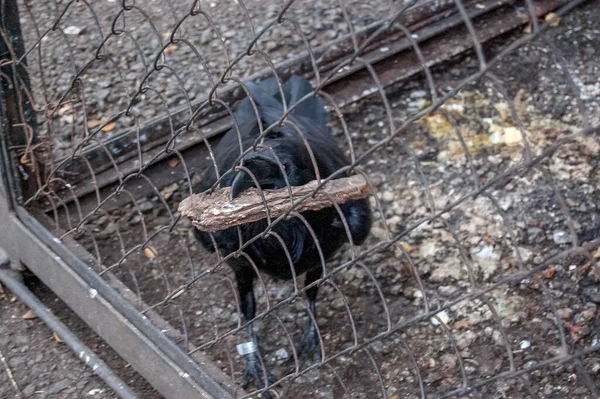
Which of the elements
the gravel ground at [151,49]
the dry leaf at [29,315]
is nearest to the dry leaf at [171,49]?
the gravel ground at [151,49]

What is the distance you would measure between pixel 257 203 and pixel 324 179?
231 millimetres

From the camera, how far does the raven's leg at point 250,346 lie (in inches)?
127

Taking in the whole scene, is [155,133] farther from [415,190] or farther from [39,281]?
[415,190]

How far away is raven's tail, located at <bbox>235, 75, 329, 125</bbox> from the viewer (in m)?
3.61

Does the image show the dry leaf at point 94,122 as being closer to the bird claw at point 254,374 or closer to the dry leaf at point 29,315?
the dry leaf at point 29,315

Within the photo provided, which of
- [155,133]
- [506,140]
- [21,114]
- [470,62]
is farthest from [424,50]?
[21,114]

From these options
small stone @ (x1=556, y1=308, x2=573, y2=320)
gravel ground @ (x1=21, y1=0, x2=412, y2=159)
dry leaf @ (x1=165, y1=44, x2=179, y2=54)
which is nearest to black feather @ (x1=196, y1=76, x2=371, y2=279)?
small stone @ (x1=556, y1=308, x2=573, y2=320)

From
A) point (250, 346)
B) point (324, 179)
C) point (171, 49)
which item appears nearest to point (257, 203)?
point (324, 179)

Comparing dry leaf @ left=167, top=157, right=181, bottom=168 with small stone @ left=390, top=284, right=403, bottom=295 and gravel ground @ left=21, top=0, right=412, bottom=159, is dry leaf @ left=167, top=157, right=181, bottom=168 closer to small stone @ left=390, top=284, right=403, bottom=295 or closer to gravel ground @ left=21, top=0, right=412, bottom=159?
gravel ground @ left=21, top=0, right=412, bottom=159

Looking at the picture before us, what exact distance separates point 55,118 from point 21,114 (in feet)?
3.58

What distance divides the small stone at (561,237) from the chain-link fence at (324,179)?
1 centimetres

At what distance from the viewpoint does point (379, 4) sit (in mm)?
5043

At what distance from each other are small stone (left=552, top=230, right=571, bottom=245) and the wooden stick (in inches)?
64.5

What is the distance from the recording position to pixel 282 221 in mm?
2842
